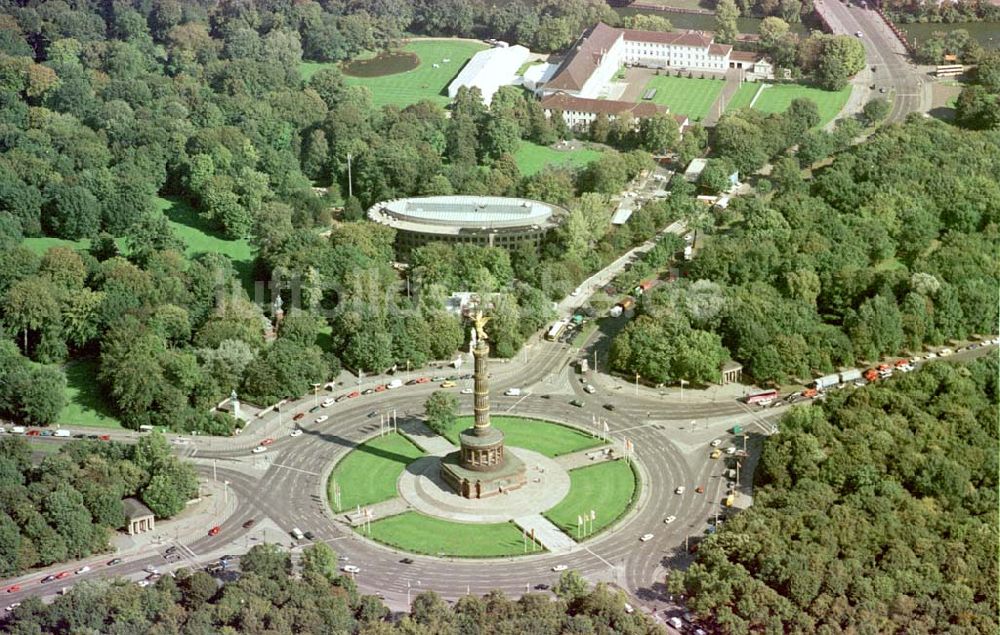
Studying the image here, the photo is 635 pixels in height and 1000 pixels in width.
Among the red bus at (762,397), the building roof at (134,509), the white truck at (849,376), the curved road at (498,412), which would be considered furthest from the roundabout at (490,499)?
the white truck at (849,376)

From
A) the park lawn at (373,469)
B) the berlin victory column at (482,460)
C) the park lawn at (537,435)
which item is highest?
the berlin victory column at (482,460)

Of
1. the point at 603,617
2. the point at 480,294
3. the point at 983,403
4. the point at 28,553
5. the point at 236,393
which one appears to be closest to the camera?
the point at 603,617

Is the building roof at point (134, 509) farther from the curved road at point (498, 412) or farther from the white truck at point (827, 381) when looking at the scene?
the white truck at point (827, 381)

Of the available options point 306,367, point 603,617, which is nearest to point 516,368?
point 306,367

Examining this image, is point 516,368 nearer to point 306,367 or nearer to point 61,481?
point 306,367

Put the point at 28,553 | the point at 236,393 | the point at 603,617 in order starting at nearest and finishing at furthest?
the point at 603,617 → the point at 28,553 → the point at 236,393

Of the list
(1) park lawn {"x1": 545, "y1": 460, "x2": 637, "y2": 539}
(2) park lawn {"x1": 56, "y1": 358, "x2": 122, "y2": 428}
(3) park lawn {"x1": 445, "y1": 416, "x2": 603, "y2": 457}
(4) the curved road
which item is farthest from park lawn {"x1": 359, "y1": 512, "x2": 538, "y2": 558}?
(2) park lawn {"x1": 56, "y1": 358, "x2": 122, "y2": 428}
